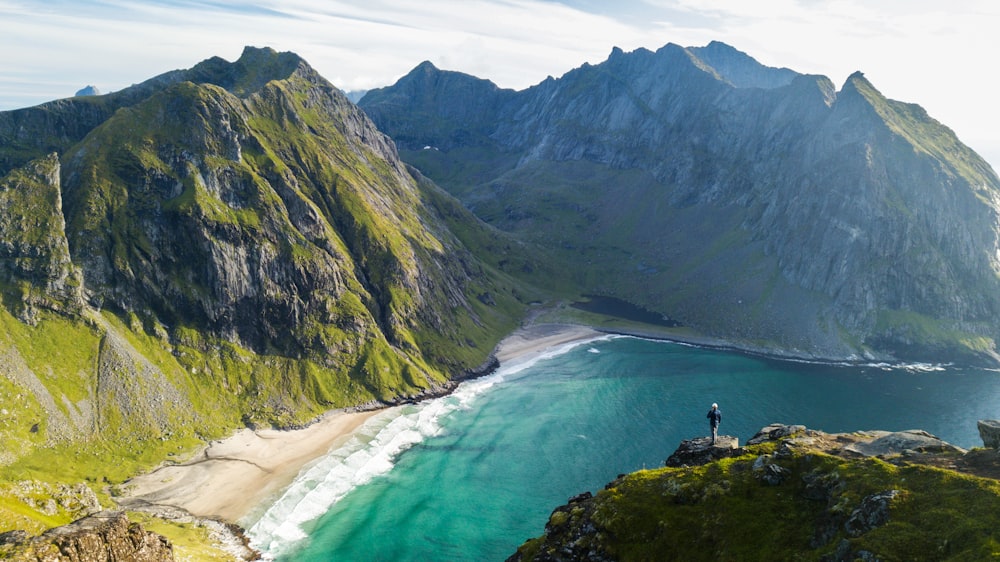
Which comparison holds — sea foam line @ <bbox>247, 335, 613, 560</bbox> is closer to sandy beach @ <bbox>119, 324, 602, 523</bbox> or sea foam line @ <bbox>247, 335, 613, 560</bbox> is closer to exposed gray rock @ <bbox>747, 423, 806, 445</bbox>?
sandy beach @ <bbox>119, 324, 602, 523</bbox>

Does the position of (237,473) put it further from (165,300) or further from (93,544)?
(93,544)

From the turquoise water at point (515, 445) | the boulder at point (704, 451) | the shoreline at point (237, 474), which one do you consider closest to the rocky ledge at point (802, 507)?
the boulder at point (704, 451)

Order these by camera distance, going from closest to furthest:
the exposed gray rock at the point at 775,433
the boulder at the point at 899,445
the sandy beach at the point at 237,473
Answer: the boulder at the point at 899,445, the exposed gray rock at the point at 775,433, the sandy beach at the point at 237,473

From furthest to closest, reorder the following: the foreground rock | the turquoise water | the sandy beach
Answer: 1. the sandy beach
2. the turquoise water
3. the foreground rock

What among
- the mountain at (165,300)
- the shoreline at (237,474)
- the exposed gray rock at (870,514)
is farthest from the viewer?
the mountain at (165,300)

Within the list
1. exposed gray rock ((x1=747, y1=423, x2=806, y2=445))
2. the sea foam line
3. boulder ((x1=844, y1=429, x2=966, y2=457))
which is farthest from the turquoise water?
boulder ((x1=844, y1=429, x2=966, y2=457))

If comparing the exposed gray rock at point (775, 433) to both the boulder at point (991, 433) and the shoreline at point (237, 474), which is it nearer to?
the boulder at point (991, 433)
